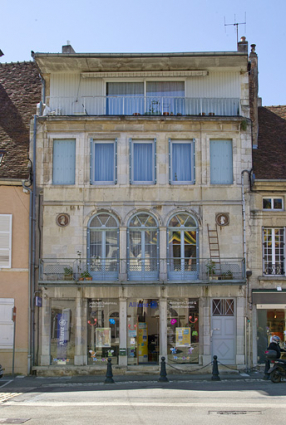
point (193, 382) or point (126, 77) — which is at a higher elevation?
point (126, 77)

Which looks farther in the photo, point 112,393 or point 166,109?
point 166,109

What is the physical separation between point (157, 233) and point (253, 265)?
3.71m

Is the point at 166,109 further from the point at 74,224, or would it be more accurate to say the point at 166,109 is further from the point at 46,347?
the point at 46,347

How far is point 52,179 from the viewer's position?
73.2 ft

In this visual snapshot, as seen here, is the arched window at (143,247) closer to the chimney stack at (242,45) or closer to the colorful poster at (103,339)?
the colorful poster at (103,339)

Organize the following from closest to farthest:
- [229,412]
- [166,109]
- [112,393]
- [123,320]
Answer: [229,412] → [112,393] → [123,320] → [166,109]

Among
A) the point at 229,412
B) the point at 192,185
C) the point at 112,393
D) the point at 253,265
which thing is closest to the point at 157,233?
the point at 192,185

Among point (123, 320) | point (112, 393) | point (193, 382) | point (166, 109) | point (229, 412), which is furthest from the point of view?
point (166, 109)

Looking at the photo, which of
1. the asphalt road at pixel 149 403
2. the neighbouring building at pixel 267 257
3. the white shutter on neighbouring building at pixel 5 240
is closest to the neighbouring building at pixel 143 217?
the neighbouring building at pixel 267 257

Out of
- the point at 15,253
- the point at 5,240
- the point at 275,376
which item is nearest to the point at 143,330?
the point at 15,253

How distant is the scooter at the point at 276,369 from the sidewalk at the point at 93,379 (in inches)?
90.1

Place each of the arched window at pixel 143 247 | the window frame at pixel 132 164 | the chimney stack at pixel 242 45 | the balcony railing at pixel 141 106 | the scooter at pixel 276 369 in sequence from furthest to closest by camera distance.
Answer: the chimney stack at pixel 242 45 → the balcony railing at pixel 141 106 → the window frame at pixel 132 164 → the arched window at pixel 143 247 → the scooter at pixel 276 369

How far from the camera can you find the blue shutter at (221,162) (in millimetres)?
22250

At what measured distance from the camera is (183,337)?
21547mm
